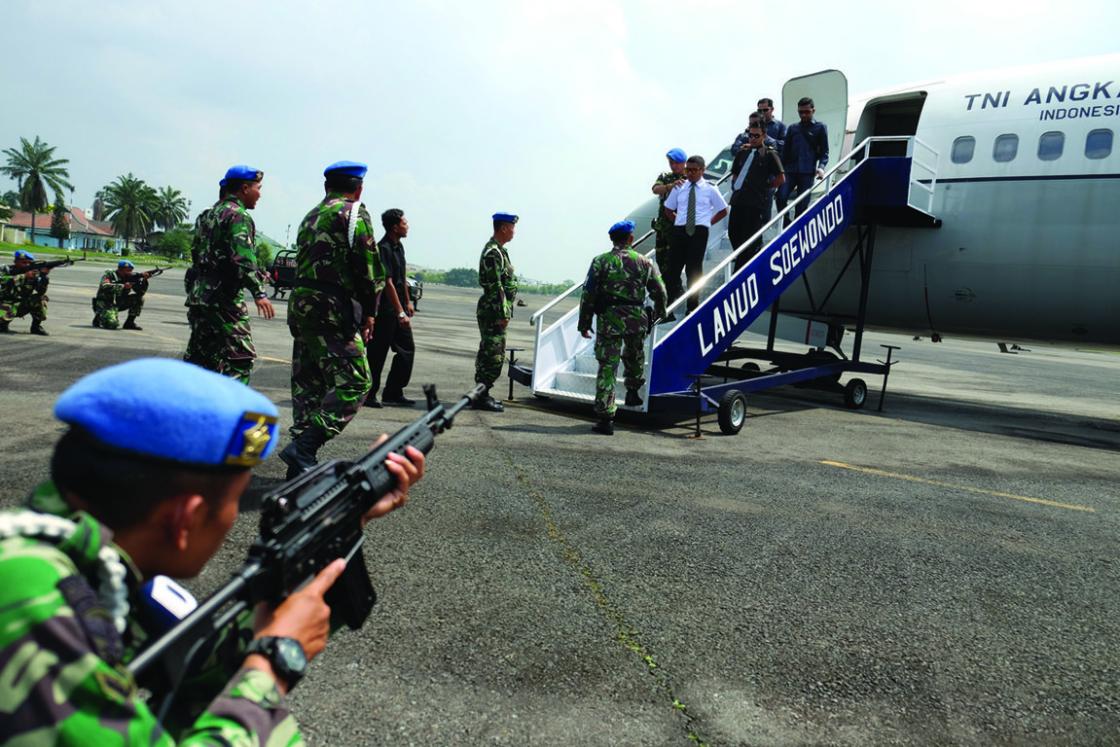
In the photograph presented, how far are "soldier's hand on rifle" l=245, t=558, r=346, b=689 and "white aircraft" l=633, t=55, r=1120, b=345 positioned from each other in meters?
11.1

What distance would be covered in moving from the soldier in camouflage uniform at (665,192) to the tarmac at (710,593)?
3371mm

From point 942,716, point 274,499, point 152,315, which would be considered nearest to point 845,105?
point 942,716

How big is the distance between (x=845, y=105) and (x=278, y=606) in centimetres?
1248

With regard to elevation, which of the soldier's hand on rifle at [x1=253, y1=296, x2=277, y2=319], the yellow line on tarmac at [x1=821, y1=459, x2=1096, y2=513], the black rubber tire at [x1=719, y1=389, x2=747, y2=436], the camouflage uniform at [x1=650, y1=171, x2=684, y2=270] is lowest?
the yellow line on tarmac at [x1=821, y1=459, x2=1096, y2=513]

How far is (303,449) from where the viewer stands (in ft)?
16.5

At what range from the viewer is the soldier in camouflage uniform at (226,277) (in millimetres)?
6242

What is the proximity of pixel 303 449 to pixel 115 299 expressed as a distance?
39.0 feet

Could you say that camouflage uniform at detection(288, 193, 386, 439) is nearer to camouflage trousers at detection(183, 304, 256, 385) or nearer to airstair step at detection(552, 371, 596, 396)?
camouflage trousers at detection(183, 304, 256, 385)

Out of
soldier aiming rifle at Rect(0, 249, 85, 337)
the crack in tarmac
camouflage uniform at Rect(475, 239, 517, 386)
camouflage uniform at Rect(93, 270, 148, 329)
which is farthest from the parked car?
the crack in tarmac

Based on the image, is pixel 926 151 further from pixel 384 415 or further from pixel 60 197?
pixel 60 197

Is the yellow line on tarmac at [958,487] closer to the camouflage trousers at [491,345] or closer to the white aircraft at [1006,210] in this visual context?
the camouflage trousers at [491,345]

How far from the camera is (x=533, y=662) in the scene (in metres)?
3.14

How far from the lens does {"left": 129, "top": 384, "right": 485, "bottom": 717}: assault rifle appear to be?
1.35 meters

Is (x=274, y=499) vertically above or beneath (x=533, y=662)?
above
